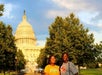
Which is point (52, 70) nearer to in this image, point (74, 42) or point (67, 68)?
point (67, 68)

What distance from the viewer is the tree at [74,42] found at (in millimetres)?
63450

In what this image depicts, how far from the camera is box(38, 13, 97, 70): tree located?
208 feet

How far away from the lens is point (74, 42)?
64.1 metres

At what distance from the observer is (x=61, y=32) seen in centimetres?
6906

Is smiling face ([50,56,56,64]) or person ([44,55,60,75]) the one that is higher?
smiling face ([50,56,56,64])

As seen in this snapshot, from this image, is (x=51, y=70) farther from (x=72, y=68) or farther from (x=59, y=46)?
(x=59, y=46)

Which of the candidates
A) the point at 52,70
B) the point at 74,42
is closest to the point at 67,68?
the point at 52,70

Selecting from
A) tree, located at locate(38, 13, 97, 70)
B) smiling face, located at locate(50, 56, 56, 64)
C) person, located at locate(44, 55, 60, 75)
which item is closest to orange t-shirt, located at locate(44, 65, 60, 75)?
person, located at locate(44, 55, 60, 75)

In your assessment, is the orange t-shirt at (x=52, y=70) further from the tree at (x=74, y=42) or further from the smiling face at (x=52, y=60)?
the tree at (x=74, y=42)

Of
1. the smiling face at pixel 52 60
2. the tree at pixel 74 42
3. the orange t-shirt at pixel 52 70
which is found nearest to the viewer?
the orange t-shirt at pixel 52 70

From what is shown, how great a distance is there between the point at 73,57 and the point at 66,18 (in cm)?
1067

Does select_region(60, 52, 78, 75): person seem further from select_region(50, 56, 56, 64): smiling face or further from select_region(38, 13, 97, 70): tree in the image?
select_region(38, 13, 97, 70): tree

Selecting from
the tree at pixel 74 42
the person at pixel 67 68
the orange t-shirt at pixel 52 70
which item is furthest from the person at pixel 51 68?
the tree at pixel 74 42

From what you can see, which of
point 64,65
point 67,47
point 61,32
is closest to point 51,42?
point 61,32
